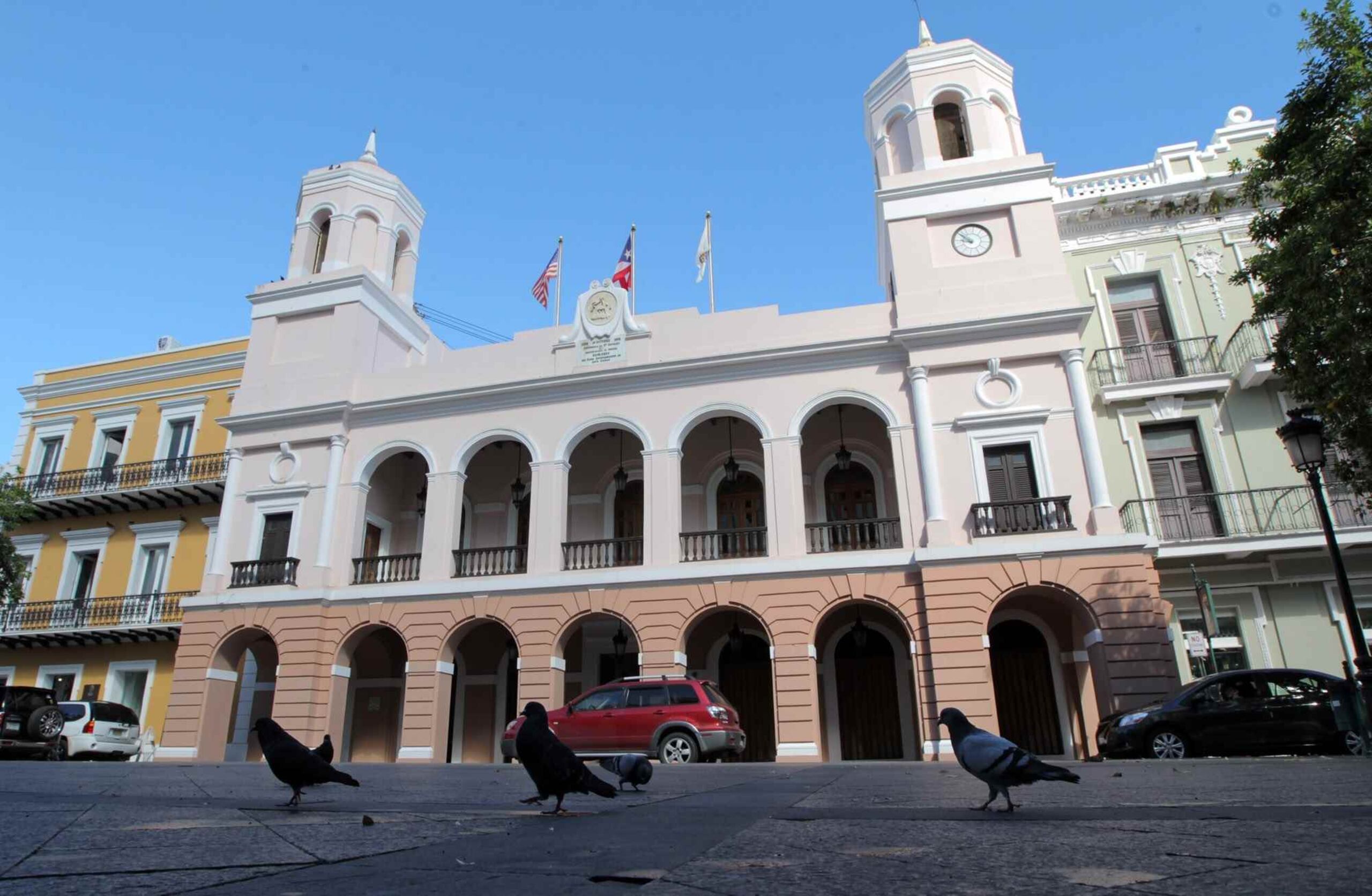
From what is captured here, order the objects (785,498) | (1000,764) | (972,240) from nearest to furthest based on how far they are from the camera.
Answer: (1000,764) → (785,498) → (972,240)

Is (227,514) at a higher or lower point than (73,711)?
higher

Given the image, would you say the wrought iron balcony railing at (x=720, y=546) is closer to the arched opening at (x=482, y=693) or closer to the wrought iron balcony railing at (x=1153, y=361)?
the arched opening at (x=482, y=693)

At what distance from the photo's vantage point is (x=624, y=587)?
1806 centimetres

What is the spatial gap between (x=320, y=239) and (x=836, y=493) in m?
16.7

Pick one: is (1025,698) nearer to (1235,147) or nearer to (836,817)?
(1235,147)

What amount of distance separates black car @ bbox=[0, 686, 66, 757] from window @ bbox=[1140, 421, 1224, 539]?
948 inches

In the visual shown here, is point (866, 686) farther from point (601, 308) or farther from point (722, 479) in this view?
point (601, 308)

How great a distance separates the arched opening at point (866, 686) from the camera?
1861 centimetres

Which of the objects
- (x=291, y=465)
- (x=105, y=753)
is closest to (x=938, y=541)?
(x=291, y=465)

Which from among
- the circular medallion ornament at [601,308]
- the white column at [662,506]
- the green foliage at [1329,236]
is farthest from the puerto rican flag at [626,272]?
the green foliage at [1329,236]

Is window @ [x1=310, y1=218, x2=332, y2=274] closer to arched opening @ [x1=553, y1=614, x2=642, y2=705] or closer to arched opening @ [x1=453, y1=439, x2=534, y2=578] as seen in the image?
arched opening @ [x1=453, y1=439, x2=534, y2=578]

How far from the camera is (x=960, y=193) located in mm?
19297

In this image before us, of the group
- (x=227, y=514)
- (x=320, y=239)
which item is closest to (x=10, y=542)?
(x=227, y=514)

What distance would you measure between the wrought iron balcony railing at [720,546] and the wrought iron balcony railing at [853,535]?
3.55 feet
